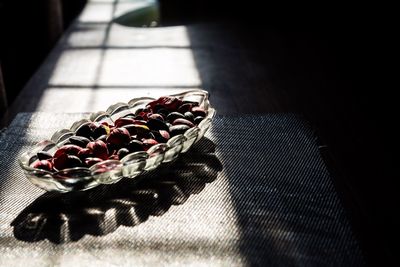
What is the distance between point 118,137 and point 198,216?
17 cm

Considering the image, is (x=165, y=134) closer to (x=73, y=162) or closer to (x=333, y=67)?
(x=73, y=162)

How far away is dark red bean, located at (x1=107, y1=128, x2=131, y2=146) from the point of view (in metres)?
0.76

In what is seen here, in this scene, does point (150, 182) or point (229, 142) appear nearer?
point (150, 182)

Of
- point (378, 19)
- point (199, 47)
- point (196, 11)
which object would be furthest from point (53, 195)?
point (378, 19)

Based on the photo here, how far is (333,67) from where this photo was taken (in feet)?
5.50

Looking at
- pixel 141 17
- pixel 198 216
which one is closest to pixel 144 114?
pixel 198 216

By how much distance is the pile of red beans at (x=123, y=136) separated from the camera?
2.42 ft

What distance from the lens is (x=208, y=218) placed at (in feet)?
2.31

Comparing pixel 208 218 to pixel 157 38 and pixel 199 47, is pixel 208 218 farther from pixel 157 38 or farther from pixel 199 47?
pixel 157 38

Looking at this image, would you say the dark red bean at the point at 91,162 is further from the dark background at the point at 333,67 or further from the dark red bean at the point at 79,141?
the dark background at the point at 333,67

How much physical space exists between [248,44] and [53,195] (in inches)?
51.1

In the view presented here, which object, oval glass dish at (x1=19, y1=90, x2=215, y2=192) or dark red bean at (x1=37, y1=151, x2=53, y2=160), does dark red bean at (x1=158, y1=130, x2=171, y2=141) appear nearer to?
oval glass dish at (x1=19, y1=90, x2=215, y2=192)

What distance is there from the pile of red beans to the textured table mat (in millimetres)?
58

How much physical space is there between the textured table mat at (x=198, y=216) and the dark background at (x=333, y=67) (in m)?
0.09
